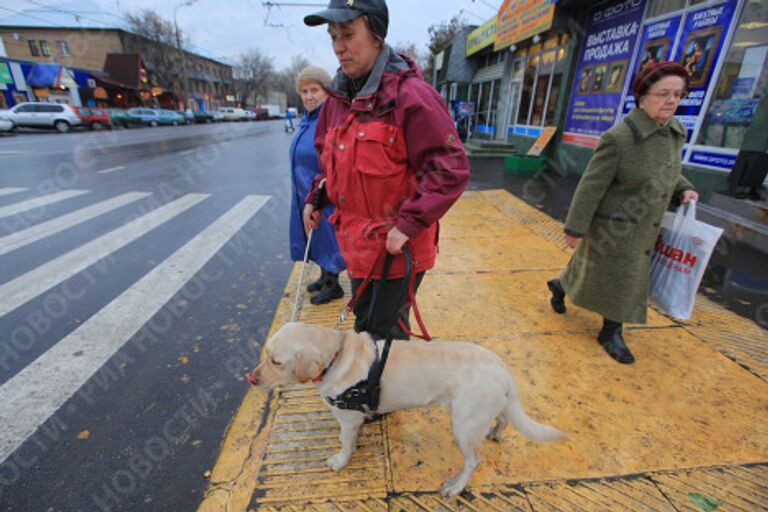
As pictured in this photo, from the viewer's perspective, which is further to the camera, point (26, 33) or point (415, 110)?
point (26, 33)

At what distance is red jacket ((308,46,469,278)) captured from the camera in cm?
176

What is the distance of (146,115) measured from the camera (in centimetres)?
3472

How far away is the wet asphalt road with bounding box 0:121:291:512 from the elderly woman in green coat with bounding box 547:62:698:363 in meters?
2.99

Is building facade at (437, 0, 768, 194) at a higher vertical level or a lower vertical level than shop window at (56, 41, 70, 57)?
lower

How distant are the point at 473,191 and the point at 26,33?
66151mm

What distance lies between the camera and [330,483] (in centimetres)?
204

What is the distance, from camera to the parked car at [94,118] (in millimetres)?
27270

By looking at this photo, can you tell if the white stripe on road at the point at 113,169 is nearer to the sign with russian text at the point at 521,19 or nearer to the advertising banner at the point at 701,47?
the sign with russian text at the point at 521,19

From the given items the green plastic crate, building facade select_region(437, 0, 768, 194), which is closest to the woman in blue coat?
building facade select_region(437, 0, 768, 194)

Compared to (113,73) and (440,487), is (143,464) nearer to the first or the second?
(440,487)

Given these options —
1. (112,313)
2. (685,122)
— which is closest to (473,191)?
(685,122)

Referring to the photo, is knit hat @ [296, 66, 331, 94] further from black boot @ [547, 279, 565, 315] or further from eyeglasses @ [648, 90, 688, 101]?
black boot @ [547, 279, 565, 315]

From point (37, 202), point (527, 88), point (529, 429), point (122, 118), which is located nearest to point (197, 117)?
point (122, 118)

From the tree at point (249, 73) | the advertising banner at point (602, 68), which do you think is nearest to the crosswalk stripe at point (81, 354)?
the advertising banner at point (602, 68)
